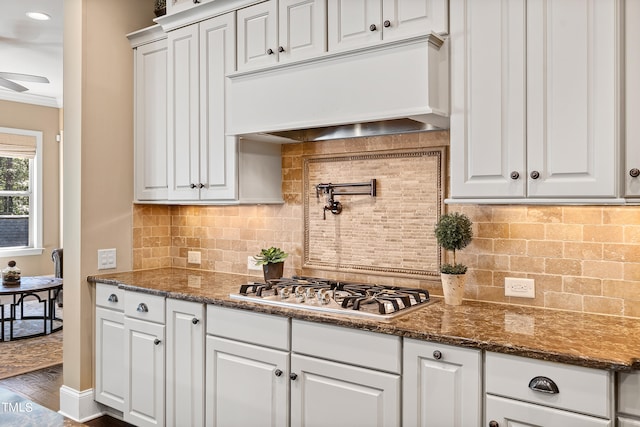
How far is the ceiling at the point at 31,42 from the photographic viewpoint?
4.16 metres

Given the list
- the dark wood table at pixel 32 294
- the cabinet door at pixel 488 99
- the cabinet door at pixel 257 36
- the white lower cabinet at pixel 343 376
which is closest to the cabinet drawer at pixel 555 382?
the white lower cabinet at pixel 343 376

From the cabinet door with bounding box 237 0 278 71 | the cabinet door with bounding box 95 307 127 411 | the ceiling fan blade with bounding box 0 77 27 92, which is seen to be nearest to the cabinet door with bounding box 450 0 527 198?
the cabinet door with bounding box 237 0 278 71

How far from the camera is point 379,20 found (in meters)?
2.38

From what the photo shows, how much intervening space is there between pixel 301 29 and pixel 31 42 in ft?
12.5

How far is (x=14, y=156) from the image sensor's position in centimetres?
727

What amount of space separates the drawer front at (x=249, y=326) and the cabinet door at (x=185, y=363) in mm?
105

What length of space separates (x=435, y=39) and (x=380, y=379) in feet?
4.78

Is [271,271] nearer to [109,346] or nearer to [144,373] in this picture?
[144,373]

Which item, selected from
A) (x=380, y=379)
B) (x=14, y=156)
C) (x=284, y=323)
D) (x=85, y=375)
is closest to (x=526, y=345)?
(x=380, y=379)

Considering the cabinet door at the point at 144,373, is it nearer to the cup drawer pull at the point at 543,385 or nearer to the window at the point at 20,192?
the cup drawer pull at the point at 543,385

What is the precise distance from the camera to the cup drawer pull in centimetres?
168

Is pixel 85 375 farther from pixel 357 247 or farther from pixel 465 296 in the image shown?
pixel 465 296

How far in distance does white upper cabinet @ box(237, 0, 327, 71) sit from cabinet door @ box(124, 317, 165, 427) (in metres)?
1.65

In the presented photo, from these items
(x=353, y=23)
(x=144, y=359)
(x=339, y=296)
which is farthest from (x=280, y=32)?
(x=144, y=359)
